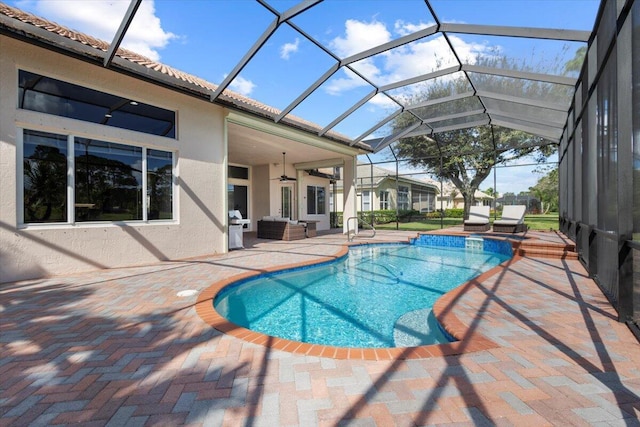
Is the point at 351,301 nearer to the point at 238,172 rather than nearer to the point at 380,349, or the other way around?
the point at 380,349

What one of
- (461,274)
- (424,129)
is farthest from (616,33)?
(424,129)

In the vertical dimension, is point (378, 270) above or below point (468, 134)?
below

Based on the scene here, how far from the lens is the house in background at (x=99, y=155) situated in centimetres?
497

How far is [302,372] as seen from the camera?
2.34 metres

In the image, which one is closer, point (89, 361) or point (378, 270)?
point (89, 361)

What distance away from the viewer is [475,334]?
296 centimetres

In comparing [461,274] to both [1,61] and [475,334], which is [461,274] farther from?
[1,61]

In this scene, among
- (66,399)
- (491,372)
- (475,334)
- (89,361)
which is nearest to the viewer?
(66,399)

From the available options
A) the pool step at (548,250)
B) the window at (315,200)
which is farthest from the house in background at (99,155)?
the pool step at (548,250)

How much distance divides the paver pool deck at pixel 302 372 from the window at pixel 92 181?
2.15m

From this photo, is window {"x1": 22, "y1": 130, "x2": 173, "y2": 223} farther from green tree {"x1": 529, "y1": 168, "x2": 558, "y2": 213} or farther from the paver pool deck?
green tree {"x1": 529, "y1": 168, "x2": 558, "y2": 213}

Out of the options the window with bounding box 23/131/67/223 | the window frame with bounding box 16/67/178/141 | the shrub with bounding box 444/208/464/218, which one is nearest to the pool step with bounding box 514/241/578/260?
the window frame with bounding box 16/67/178/141

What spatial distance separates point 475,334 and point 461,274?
430 cm

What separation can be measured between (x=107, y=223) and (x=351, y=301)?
5149 mm
